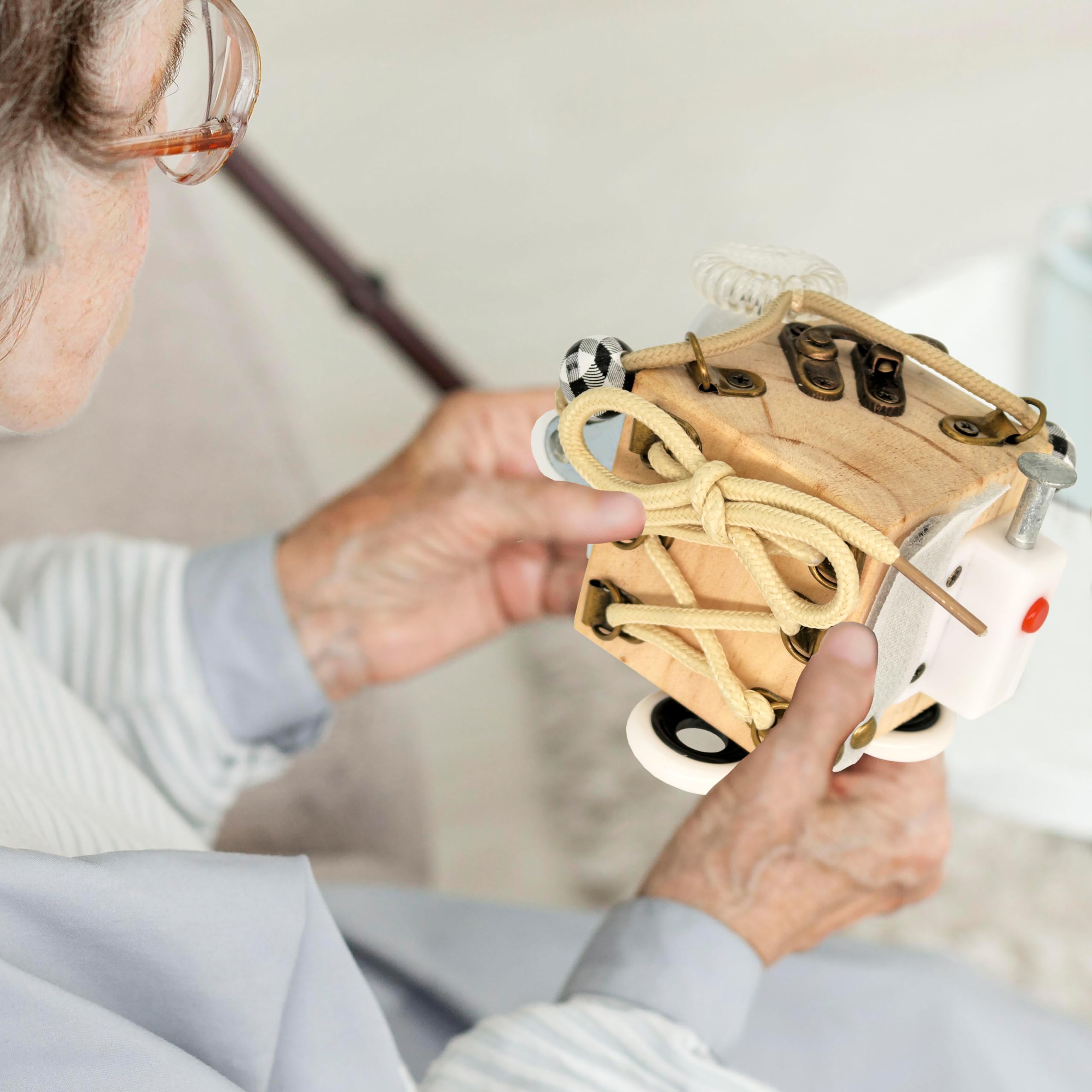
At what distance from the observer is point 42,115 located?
0.29 m

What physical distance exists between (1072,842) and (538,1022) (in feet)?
1.83

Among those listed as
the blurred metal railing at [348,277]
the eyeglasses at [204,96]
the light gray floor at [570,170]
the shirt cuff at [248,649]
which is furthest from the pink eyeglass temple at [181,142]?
the blurred metal railing at [348,277]

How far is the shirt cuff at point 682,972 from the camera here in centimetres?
45

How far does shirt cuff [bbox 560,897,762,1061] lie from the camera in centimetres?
45

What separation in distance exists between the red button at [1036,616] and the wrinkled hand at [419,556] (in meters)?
0.33

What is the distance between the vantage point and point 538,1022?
1.46 feet

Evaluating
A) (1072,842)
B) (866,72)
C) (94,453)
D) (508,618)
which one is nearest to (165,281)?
(94,453)

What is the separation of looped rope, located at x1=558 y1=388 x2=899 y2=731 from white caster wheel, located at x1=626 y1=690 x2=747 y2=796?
0.07 feet

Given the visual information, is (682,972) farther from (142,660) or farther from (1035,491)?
(142,660)

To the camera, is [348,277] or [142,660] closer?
[142,660]

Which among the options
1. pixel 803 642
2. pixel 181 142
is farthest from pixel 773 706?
pixel 181 142

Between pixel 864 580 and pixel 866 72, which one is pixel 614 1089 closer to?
pixel 864 580

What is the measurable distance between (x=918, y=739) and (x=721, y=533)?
126 millimetres

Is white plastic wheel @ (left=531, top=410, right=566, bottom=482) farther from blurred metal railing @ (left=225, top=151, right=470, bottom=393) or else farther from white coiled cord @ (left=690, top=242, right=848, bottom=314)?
blurred metal railing @ (left=225, top=151, right=470, bottom=393)
